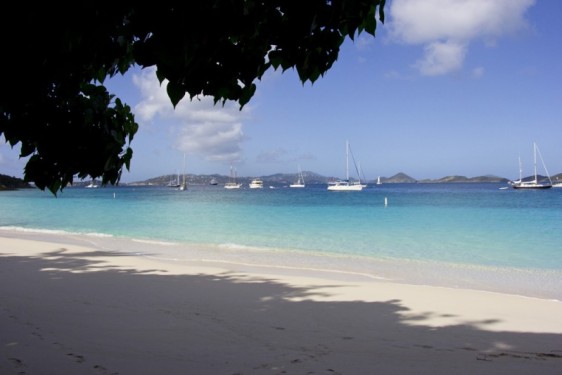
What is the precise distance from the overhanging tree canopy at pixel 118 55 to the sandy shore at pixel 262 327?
7.74ft

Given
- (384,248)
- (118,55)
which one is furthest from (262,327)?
(384,248)

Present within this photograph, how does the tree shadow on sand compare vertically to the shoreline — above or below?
above

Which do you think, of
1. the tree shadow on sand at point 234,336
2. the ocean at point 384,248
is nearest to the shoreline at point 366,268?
the ocean at point 384,248

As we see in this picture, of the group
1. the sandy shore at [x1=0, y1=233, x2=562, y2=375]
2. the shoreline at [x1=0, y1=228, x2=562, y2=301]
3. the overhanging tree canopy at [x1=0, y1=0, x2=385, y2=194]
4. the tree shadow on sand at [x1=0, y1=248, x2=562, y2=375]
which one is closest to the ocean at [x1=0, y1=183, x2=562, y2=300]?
the shoreline at [x1=0, y1=228, x2=562, y2=301]

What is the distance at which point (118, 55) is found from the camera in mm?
2268

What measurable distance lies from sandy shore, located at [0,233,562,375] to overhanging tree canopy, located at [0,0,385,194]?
236cm

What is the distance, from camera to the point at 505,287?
9500 mm

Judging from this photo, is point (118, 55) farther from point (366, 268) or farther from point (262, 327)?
point (366, 268)

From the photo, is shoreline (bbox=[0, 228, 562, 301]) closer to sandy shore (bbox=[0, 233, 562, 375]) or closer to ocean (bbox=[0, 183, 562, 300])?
ocean (bbox=[0, 183, 562, 300])

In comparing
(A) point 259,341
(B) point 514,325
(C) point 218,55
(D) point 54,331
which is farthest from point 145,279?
(C) point 218,55

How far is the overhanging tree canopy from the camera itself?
5.13ft

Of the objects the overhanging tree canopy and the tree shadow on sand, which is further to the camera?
the tree shadow on sand

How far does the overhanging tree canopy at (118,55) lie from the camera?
1562 millimetres

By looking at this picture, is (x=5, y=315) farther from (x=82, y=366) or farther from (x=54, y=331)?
(x=82, y=366)
